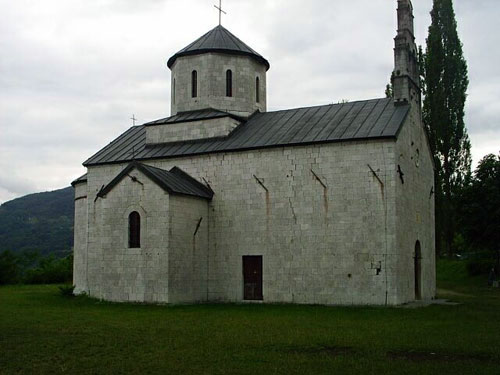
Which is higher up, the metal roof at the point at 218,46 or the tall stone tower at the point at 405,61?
the metal roof at the point at 218,46

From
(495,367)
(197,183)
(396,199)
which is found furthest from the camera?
Result: (197,183)

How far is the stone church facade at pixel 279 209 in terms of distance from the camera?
2173cm

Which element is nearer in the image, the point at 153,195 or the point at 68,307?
the point at 68,307

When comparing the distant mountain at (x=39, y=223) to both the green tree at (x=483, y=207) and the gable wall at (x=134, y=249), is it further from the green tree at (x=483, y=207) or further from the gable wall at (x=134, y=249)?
the gable wall at (x=134, y=249)

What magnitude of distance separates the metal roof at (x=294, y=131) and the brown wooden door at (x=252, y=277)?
15.2ft

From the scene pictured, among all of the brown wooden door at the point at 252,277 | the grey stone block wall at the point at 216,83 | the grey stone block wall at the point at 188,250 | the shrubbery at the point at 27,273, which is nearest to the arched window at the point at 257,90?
the grey stone block wall at the point at 216,83

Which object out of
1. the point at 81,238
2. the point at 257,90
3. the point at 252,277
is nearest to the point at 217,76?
the point at 257,90

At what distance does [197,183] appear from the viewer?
81.9 feet

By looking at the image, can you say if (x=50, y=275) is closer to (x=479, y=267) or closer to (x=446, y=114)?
(x=446, y=114)

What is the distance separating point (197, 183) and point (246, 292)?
16.7 feet

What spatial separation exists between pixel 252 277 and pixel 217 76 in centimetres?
1033

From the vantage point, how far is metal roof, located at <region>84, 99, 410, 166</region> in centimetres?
2272

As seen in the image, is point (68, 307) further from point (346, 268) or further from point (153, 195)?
point (346, 268)

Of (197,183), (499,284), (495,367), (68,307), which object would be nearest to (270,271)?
(197,183)
